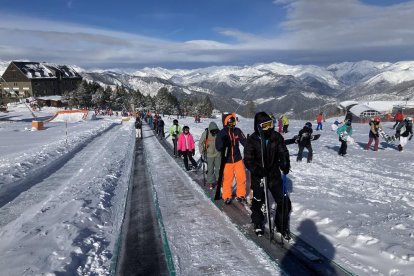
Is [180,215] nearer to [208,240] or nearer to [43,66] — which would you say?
[208,240]

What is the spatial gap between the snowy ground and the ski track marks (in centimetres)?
2

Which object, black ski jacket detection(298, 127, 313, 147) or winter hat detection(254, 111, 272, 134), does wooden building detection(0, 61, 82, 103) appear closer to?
black ski jacket detection(298, 127, 313, 147)

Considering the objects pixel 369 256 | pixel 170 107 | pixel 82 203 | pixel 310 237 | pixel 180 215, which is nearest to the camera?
pixel 369 256

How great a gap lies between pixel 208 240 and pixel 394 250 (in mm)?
2879

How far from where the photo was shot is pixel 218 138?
7934 millimetres

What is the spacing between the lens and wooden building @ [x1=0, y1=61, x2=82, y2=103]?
327 ft

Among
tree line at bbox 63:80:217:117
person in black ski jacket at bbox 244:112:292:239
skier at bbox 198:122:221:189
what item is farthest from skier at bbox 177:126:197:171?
tree line at bbox 63:80:217:117

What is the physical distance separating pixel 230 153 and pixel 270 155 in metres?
2.00

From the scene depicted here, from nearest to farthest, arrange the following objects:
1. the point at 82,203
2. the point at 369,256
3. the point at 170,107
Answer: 1. the point at 369,256
2. the point at 82,203
3. the point at 170,107

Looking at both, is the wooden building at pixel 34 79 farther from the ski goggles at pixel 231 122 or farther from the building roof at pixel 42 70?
the ski goggles at pixel 231 122

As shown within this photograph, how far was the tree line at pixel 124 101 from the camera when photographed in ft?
306

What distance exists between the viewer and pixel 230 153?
7.92 meters

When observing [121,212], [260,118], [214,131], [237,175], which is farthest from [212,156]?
[260,118]

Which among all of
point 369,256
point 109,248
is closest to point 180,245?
point 109,248
